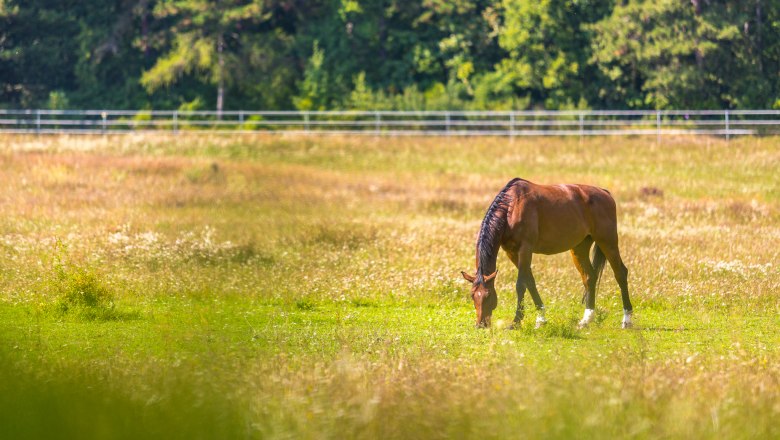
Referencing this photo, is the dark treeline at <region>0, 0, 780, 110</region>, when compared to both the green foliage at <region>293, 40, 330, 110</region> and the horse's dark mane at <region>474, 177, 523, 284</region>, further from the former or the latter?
the horse's dark mane at <region>474, 177, 523, 284</region>

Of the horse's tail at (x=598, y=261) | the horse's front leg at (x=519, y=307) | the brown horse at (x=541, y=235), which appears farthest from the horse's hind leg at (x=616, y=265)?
the horse's front leg at (x=519, y=307)

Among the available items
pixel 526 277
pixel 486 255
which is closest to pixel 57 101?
pixel 526 277

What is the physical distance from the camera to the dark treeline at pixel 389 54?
53.6 metres

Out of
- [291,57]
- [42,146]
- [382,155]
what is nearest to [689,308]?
[382,155]

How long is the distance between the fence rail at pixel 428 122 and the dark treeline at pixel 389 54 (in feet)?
4.37

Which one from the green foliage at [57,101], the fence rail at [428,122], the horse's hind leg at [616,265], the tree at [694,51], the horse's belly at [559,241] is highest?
the tree at [694,51]

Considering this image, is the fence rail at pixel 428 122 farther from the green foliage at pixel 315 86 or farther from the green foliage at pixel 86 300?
the green foliage at pixel 86 300

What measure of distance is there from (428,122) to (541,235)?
1508 inches

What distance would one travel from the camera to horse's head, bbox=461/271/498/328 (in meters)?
14.4

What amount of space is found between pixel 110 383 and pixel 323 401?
6.00ft

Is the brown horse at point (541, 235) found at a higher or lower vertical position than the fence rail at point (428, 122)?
lower

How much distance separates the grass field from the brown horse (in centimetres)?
47

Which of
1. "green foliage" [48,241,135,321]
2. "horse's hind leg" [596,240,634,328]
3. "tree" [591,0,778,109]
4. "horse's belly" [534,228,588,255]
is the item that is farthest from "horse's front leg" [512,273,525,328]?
"tree" [591,0,778,109]

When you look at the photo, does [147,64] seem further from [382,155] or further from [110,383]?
[110,383]
